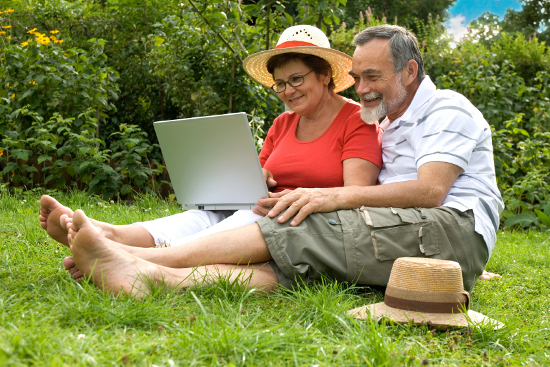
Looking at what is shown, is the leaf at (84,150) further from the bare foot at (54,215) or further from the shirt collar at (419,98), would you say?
the shirt collar at (419,98)

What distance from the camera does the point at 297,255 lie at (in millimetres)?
2207

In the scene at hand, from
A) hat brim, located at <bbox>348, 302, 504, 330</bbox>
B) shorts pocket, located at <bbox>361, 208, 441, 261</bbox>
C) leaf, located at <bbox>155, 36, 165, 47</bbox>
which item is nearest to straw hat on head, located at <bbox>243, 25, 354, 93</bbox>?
shorts pocket, located at <bbox>361, 208, 441, 261</bbox>

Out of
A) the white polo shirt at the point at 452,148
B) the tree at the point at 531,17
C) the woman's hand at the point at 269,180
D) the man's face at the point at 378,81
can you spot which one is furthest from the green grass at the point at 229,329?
the tree at the point at 531,17

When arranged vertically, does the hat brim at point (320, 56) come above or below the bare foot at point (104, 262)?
above

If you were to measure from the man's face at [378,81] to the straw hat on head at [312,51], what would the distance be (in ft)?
0.72

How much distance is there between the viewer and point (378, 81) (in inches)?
106

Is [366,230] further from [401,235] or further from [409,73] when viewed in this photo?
[409,73]

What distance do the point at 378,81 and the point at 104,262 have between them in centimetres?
158

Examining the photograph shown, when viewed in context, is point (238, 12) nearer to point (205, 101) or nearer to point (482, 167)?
point (205, 101)

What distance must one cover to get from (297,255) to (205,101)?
150 inches

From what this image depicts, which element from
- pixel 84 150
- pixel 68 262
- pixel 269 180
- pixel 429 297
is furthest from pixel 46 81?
pixel 429 297

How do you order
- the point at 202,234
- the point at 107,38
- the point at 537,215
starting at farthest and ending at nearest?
the point at 107,38
the point at 537,215
the point at 202,234

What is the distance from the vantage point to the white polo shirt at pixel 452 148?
239 centimetres

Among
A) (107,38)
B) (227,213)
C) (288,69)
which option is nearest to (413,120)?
(288,69)
